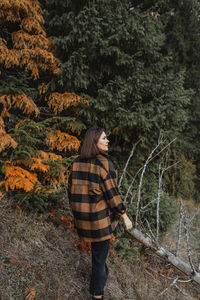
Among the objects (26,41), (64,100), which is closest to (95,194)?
(64,100)

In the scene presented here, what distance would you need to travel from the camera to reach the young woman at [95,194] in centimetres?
217

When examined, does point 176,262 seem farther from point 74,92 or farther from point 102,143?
point 74,92

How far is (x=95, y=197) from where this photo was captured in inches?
86.2

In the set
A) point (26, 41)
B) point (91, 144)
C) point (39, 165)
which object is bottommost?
point (39, 165)

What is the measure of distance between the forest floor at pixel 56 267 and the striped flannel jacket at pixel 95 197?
93 cm

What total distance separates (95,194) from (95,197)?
35 mm

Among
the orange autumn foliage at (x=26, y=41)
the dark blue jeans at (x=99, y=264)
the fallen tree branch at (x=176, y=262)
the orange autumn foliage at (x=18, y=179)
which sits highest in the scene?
the orange autumn foliage at (x=26, y=41)

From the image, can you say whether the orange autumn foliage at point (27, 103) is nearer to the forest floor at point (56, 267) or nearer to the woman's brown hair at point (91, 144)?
the forest floor at point (56, 267)

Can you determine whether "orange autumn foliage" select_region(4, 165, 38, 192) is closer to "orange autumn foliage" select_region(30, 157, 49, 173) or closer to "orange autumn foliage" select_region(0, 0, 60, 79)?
"orange autumn foliage" select_region(30, 157, 49, 173)

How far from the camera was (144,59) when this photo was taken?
5.50 m

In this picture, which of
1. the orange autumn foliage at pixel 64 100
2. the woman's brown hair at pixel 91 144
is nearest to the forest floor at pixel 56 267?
the woman's brown hair at pixel 91 144

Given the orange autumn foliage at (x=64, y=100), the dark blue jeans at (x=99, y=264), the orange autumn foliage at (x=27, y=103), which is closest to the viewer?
the dark blue jeans at (x=99, y=264)

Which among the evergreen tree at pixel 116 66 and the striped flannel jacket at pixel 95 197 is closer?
the striped flannel jacket at pixel 95 197

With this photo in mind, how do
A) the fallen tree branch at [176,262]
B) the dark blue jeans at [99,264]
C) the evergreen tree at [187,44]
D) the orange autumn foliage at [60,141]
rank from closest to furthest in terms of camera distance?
the dark blue jeans at [99,264] < the fallen tree branch at [176,262] < the orange autumn foliage at [60,141] < the evergreen tree at [187,44]
